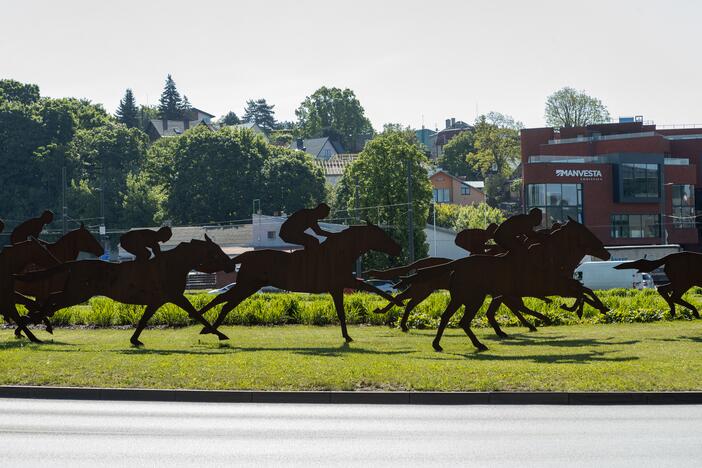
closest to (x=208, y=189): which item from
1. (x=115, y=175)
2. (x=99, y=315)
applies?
(x=115, y=175)

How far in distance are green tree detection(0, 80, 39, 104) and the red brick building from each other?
175 feet

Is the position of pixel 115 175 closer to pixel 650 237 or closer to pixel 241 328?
pixel 650 237

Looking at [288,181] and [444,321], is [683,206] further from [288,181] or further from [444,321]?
[444,321]

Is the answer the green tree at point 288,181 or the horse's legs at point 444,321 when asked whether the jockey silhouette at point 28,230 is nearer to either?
the horse's legs at point 444,321

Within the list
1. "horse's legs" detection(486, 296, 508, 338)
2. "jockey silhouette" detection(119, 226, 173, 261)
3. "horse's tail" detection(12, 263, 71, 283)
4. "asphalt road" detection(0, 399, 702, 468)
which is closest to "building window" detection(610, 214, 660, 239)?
"horse's legs" detection(486, 296, 508, 338)

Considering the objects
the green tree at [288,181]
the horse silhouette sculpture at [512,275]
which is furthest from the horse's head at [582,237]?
the green tree at [288,181]

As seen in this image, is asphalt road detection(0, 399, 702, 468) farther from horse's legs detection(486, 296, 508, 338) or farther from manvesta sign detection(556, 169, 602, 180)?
manvesta sign detection(556, 169, 602, 180)

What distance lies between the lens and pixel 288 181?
93.8 m

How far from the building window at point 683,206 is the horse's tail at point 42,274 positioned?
76848mm

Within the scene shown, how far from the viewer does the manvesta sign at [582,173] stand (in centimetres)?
8588

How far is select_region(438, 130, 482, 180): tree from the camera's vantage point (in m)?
144

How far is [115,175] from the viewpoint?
95.4m

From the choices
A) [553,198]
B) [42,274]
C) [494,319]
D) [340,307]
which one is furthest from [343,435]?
[553,198]

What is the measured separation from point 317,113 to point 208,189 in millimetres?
65403
